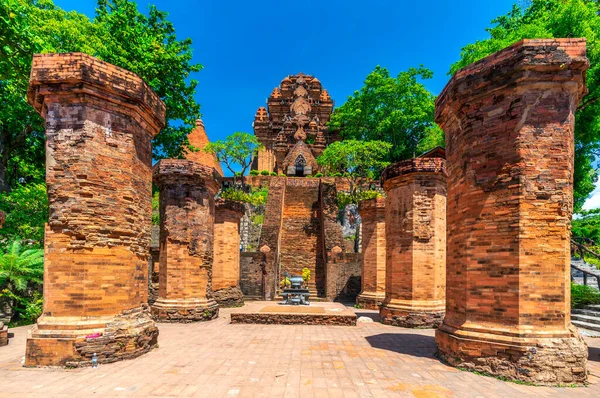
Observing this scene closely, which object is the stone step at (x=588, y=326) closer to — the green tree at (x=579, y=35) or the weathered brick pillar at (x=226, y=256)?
the green tree at (x=579, y=35)

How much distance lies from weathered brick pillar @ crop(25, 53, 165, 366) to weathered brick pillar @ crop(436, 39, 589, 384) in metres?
6.25

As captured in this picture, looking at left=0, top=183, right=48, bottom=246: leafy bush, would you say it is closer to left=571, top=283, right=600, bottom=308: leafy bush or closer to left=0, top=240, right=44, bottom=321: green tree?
left=0, top=240, right=44, bottom=321: green tree

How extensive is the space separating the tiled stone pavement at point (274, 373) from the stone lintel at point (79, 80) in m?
4.74

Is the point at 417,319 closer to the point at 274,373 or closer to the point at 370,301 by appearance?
the point at 370,301

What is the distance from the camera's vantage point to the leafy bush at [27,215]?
1185 centimetres

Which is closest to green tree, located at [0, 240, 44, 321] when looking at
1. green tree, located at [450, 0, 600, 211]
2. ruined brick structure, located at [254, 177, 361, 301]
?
ruined brick structure, located at [254, 177, 361, 301]

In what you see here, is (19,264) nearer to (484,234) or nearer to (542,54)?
(484,234)

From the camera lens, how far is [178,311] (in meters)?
10.2

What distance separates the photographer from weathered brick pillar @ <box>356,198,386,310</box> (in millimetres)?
13539

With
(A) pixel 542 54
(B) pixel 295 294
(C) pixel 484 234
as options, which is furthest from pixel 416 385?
(B) pixel 295 294

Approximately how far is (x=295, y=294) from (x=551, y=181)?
9.34m

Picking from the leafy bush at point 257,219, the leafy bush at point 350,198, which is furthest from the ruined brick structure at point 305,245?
the leafy bush at point 257,219

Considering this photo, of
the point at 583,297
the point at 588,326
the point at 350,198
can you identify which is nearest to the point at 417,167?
the point at 588,326

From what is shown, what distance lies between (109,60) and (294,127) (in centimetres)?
2860
